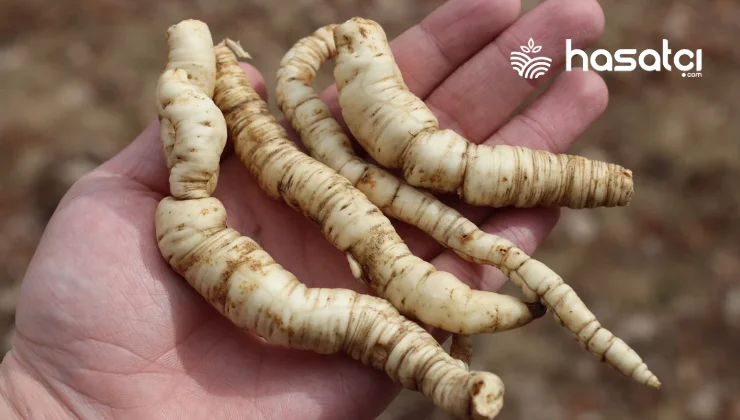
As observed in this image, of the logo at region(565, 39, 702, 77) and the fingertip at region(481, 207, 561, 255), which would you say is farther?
the logo at region(565, 39, 702, 77)

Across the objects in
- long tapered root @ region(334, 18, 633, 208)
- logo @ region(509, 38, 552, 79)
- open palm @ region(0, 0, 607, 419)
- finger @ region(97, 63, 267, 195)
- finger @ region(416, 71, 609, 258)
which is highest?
logo @ region(509, 38, 552, 79)

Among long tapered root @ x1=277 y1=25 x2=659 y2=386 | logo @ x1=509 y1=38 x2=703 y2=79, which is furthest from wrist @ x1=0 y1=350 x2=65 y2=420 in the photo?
logo @ x1=509 y1=38 x2=703 y2=79

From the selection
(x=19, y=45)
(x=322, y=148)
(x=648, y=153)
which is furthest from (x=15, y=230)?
(x=648, y=153)

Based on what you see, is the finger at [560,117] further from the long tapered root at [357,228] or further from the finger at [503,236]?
the long tapered root at [357,228]

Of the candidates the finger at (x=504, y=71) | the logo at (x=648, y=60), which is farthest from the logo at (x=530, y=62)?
the logo at (x=648, y=60)

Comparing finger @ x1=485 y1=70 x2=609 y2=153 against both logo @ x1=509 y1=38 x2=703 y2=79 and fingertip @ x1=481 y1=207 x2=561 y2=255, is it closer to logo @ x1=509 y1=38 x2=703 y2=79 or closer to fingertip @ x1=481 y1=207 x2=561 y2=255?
fingertip @ x1=481 y1=207 x2=561 y2=255

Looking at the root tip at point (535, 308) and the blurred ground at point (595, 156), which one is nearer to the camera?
the root tip at point (535, 308)

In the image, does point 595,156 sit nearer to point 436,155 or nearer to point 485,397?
point 436,155
